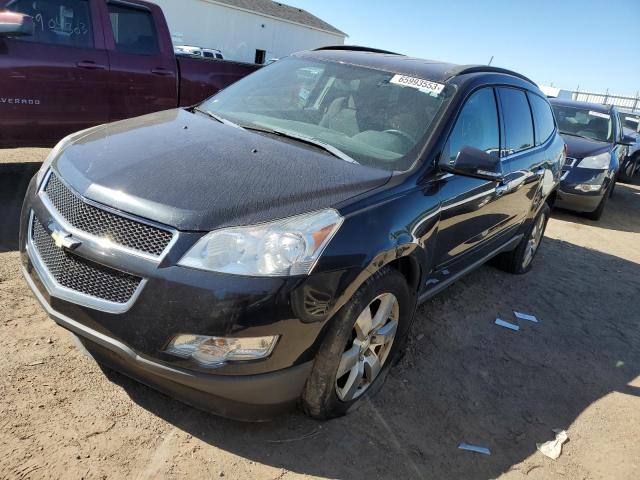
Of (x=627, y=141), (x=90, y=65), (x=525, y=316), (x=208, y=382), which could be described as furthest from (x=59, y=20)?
(x=627, y=141)

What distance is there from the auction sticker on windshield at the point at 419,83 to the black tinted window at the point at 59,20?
3.47m

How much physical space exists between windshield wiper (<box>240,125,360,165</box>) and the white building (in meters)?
26.9

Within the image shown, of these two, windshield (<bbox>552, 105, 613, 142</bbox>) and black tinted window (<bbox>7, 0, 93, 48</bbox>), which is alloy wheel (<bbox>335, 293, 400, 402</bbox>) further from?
windshield (<bbox>552, 105, 613, 142</bbox>)

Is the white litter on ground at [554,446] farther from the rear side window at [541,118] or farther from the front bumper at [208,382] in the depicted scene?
the rear side window at [541,118]

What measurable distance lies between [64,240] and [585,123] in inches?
391

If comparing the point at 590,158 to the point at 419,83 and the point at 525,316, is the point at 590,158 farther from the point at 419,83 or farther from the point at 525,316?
the point at 419,83

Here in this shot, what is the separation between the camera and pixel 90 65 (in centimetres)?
520

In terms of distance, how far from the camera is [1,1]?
187 inches

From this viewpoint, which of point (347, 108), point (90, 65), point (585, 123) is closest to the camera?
point (347, 108)

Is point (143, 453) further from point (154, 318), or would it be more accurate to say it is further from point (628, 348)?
point (628, 348)

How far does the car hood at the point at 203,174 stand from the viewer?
7.16 feet

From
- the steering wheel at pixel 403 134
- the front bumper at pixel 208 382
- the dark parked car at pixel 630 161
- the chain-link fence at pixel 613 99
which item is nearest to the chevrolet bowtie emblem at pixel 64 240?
the front bumper at pixel 208 382

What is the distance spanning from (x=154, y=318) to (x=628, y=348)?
390cm

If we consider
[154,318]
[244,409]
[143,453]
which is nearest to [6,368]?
[143,453]
